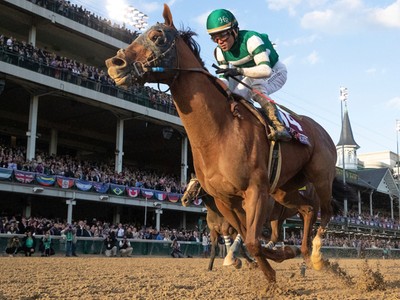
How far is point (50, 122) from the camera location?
116 feet

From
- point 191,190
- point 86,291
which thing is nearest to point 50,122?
point 191,190

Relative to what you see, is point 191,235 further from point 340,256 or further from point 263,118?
point 263,118

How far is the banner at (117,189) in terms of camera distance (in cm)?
2701

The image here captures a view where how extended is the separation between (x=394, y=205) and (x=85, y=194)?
5207cm

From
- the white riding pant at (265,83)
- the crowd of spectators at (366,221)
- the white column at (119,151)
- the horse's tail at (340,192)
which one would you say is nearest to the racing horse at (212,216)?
the horse's tail at (340,192)

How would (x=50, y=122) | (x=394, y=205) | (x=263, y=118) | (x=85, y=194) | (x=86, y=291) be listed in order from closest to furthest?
1. (x=263, y=118)
2. (x=86, y=291)
3. (x=85, y=194)
4. (x=50, y=122)
5. (x=394, y=205)

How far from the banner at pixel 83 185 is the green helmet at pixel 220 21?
67.9 ft

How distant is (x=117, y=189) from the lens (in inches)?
1073

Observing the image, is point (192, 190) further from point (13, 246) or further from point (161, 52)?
point (13, 246)

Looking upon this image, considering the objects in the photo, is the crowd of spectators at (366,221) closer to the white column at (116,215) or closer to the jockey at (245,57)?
the white column at (116,215)

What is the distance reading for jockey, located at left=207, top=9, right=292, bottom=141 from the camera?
563cm

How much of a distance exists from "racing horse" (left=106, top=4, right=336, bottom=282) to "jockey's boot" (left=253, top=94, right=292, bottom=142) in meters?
0.12

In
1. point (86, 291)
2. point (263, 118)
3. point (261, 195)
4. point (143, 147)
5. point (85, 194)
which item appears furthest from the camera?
point (143, 147)

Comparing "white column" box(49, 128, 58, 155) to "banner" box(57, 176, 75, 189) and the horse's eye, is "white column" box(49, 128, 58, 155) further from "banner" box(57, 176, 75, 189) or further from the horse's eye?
the horse's eye
